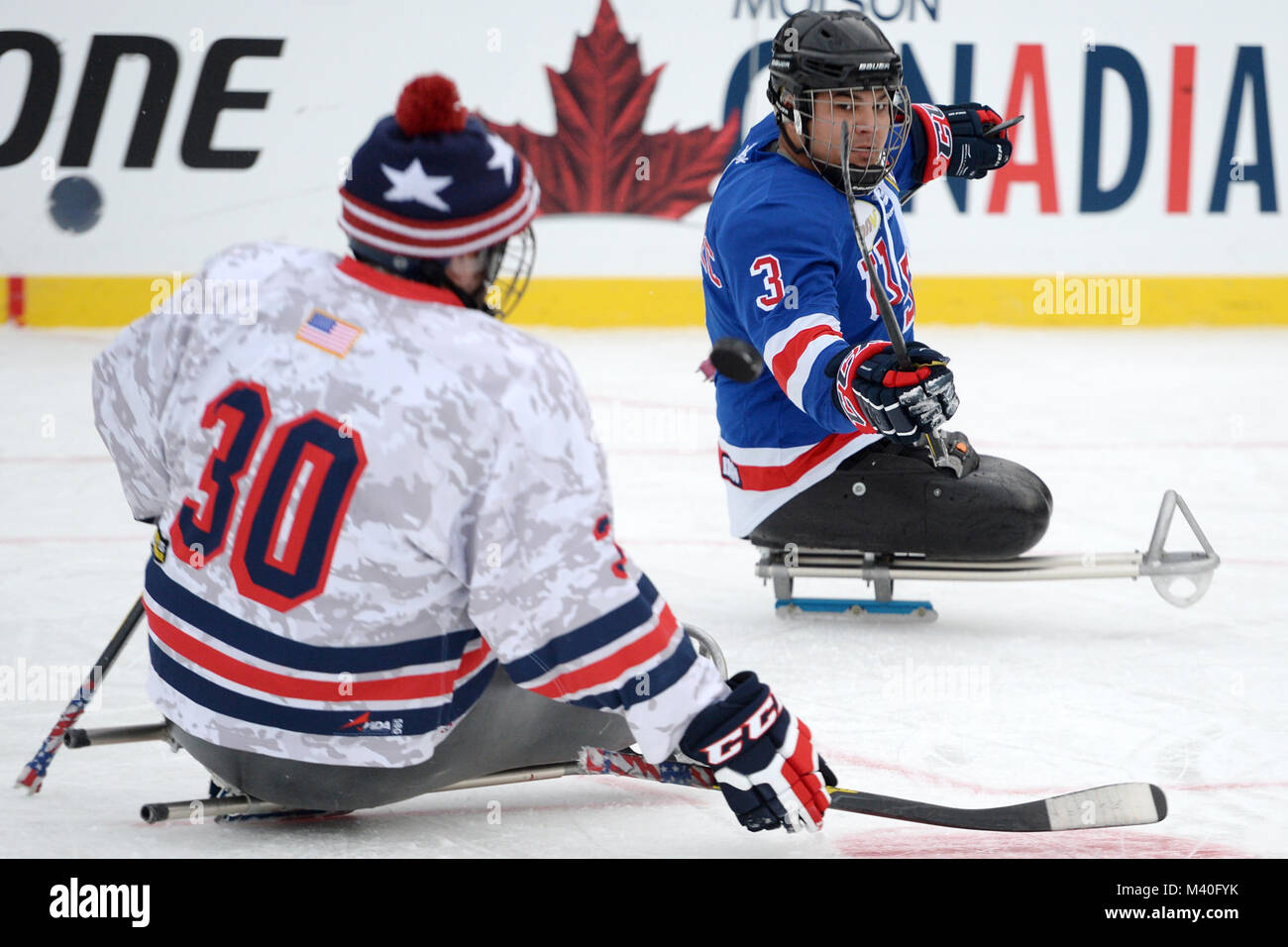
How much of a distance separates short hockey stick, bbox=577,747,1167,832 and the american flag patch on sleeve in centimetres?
69

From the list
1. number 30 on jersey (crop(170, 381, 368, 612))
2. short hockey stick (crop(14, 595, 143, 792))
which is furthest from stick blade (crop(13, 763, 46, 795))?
number 30 on jersey (crop(170, 381, 368, 612))

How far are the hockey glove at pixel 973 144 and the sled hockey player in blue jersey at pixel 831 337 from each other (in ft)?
0.72

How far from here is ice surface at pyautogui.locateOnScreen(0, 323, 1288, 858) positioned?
201cm

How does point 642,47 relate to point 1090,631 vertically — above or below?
above

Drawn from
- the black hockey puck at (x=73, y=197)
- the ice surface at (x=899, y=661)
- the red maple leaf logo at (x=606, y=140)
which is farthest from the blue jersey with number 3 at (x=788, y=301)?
the black hockey puck at (x=73, y=197)

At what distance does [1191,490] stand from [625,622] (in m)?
3.02

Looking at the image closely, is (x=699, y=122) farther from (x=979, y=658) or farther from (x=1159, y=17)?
(x=979, y=658)

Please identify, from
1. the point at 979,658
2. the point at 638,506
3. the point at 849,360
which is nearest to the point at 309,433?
the point at 849,360

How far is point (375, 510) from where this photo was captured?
1.60 meters

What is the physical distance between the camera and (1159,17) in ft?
22.3

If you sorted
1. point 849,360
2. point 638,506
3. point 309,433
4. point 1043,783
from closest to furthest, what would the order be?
point 309,433 < point 1043,783 < point 849,360 < point 638,506

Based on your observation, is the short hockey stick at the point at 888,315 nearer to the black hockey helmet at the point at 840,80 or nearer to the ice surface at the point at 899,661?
the black hockey helmet at the point at 840,80

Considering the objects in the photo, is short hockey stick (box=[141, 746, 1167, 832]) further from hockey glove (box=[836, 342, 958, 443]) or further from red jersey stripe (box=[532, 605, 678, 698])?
hockey glove (box=[836, 342, 958, 443])

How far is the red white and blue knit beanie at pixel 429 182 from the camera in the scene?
1.56 m
